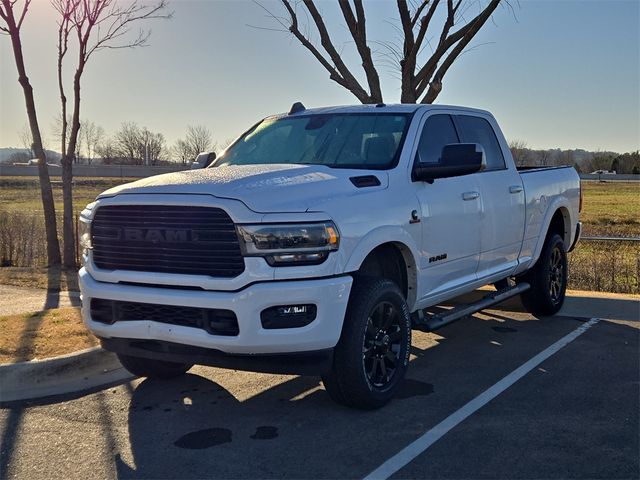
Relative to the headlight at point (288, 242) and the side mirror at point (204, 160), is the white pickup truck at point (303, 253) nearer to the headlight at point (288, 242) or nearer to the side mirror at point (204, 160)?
the headlight at point (288, 242)

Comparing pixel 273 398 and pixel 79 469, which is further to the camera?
pixel 273 398

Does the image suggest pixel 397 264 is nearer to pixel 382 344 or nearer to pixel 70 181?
pixel 382 344

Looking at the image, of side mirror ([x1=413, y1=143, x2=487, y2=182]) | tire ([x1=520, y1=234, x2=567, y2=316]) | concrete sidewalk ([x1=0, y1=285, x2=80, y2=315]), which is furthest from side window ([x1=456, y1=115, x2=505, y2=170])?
concrete sidewalk ([x1=0, y1=285, x2=80, y2=315])

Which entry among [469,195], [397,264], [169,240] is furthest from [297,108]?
[169,240]

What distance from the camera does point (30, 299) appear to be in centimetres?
888

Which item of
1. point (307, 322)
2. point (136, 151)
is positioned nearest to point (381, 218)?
point (307, 322)

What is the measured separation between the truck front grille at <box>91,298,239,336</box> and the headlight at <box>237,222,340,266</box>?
0.41 meters

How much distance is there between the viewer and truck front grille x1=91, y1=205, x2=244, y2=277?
12.9 feet

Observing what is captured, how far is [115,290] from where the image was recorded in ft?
14.0

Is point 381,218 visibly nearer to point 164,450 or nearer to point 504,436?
point 504,436

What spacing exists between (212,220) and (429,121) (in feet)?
7.97

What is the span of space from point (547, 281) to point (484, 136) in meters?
1.89

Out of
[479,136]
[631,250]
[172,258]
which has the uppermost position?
[479,136]

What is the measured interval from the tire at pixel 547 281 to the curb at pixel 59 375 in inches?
173
